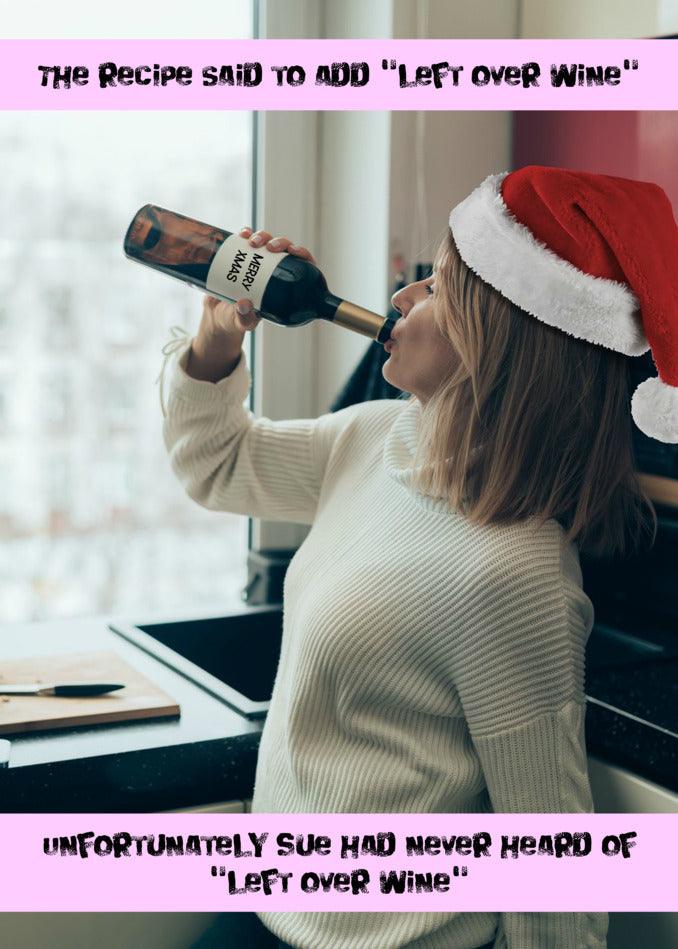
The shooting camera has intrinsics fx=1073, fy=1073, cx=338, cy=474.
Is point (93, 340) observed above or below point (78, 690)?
above

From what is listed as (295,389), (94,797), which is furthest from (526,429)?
(295,389)

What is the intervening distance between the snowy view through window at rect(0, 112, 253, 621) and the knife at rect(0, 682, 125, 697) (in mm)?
457

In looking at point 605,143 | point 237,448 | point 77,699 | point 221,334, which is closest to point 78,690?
point 77,699

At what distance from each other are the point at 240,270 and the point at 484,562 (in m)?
0.40

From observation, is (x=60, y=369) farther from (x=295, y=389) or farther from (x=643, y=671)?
(x=643, y=671)

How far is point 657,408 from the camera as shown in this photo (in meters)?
0.97

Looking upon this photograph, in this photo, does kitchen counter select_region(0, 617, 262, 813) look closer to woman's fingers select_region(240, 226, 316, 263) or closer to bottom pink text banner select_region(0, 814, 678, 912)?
bottom pink text banner select_region(0, 814, 678, 912)

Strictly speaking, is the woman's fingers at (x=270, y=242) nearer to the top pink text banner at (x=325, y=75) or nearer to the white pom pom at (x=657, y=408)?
the white pom pom at (x=657, y=408)

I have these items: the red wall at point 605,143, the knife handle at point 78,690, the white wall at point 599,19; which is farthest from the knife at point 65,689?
the white wall at point 599,19

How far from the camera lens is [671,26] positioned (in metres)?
1.39

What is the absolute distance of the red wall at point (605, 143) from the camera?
151 centimetres

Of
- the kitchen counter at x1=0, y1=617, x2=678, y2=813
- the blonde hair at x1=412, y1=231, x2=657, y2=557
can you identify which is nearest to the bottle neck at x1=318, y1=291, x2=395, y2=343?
the blonde hair at x1=412, y1=231, x2=657, y2=557

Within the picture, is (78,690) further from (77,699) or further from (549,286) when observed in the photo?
(549,286)

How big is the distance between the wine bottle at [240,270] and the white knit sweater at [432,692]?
199 millimetres
